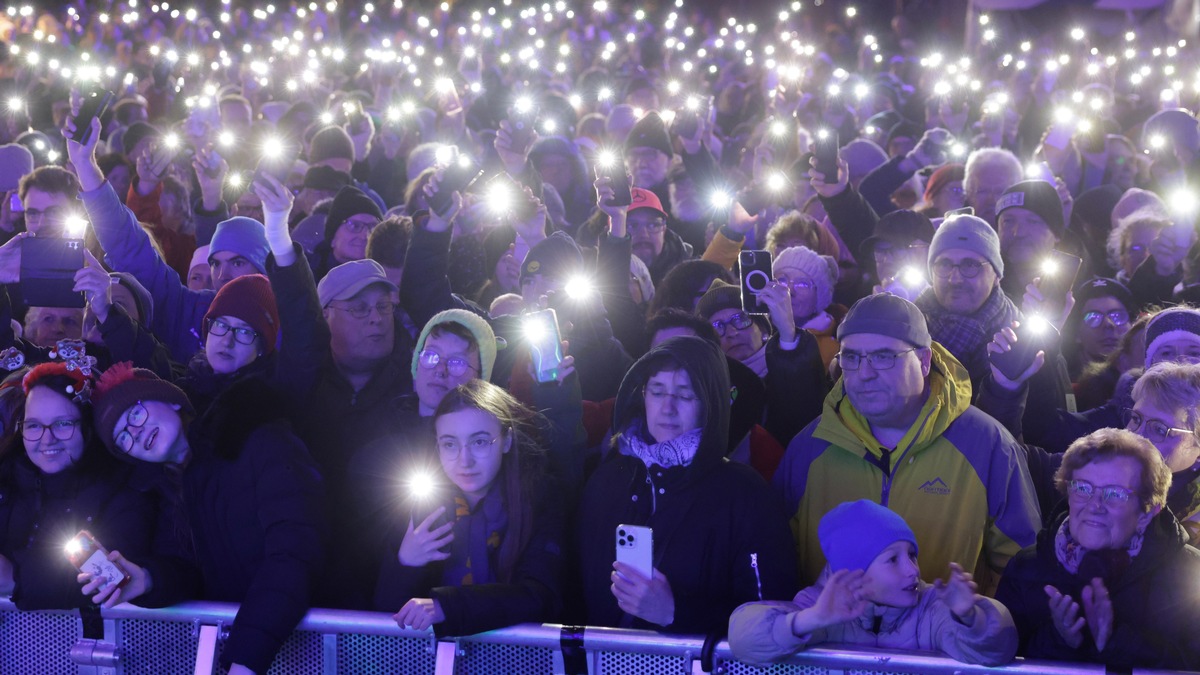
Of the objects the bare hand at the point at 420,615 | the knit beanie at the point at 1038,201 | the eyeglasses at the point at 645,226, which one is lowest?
the bare hand at the point at 420,615

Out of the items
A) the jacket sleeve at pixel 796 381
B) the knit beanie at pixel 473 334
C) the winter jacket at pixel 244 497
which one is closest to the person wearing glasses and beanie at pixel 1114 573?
the jacket sleeve at pixel 796 381

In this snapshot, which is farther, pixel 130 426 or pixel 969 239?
pixel 969 239

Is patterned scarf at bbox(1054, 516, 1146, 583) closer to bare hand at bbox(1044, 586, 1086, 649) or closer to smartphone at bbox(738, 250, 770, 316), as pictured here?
bare hand at bbox(1044, 586, 1086, 649)

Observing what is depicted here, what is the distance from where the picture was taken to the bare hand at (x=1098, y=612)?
3123 mm

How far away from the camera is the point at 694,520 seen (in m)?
3.60

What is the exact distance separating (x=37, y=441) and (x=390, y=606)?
1339 millimetres

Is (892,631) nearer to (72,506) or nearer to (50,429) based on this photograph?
(72,506)

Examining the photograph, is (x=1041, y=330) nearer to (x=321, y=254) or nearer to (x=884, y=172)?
(x=321, y=254)

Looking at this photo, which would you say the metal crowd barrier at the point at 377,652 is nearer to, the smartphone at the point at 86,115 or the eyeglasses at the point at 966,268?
the eyeglasses at the point at 966,268

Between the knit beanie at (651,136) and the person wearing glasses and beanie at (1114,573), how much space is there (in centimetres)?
487

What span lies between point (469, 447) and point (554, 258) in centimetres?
163

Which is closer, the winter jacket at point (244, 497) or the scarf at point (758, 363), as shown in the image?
the winter jacket at point (244, 497)

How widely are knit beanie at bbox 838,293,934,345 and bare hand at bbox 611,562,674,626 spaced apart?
3.59 ft

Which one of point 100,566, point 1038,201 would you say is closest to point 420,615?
point 100,566
